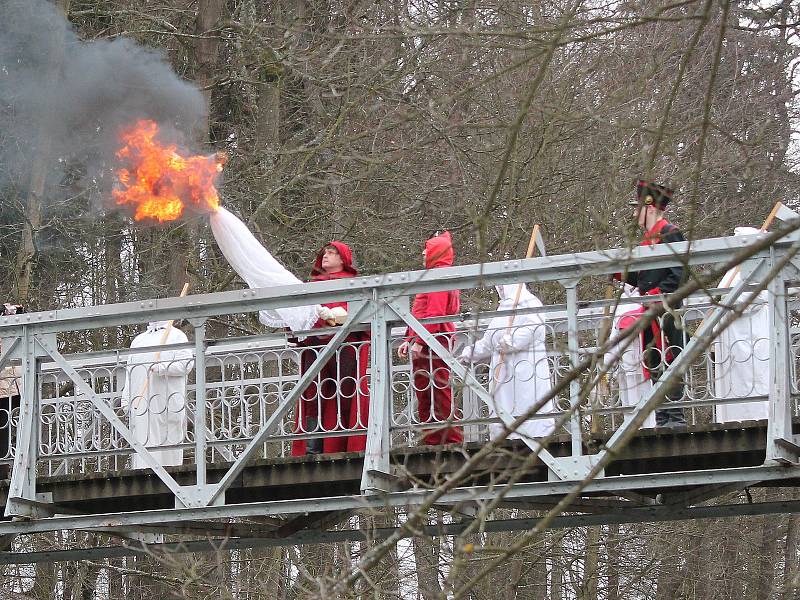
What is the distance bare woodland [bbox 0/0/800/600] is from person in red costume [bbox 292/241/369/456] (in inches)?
266

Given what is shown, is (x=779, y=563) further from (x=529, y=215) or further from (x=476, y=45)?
(x=476, y=45)

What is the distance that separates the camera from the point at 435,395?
12398 mm

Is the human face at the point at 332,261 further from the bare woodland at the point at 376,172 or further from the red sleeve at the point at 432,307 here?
the bare woodland at the point at 376,172

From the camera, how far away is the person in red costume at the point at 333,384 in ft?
40.5

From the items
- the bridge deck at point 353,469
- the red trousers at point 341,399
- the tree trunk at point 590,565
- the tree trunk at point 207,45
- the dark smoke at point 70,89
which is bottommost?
the tree trunk at point 590,565

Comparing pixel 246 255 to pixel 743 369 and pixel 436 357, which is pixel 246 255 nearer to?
pixel 436 357

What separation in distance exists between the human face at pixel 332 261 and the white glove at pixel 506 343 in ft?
4.76

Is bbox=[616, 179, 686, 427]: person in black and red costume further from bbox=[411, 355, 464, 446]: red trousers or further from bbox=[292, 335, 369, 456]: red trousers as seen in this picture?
bbox=[292, 335, 369, 456]: red trousers

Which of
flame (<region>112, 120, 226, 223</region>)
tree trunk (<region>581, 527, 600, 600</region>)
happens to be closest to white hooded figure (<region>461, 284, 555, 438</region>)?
flame (<region>112, 120, 226, 223</region>)

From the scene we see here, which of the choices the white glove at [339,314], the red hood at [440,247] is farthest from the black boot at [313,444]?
the red hood at [440,247]

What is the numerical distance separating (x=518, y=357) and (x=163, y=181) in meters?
3.47

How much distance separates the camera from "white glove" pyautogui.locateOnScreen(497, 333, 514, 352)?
1170 cm

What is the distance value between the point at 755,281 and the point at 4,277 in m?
12.6

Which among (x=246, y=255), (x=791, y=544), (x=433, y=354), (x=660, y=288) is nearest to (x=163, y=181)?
(x=246, y=255)
